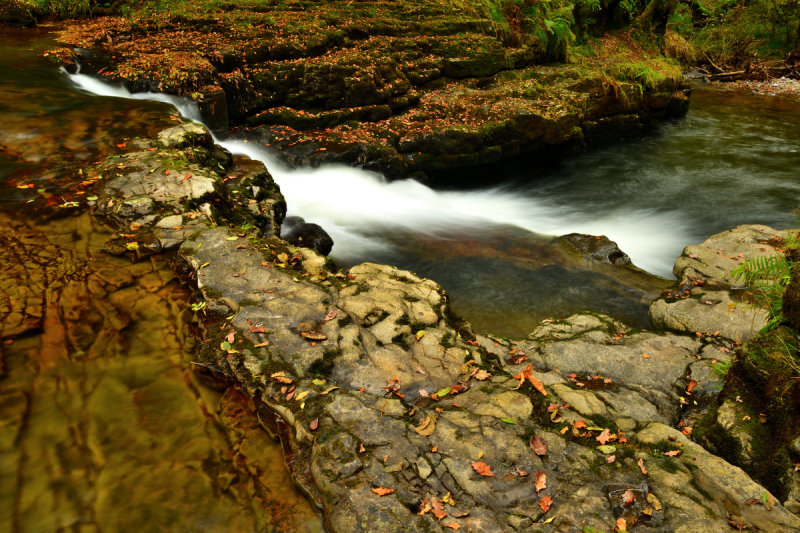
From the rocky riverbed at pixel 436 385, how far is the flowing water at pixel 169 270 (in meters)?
0.38

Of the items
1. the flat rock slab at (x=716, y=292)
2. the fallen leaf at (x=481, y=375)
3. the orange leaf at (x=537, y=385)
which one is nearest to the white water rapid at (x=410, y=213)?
the flat rock slab at (x=716, y=292)

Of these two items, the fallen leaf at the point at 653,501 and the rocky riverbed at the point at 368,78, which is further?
the rocky riverbed at the point at 368,78

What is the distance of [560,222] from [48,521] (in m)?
9.68

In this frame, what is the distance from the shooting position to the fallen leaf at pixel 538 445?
3.05 metres

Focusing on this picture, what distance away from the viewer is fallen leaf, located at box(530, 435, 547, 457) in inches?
120

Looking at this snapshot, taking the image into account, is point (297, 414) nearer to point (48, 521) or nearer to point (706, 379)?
point (48, 521)

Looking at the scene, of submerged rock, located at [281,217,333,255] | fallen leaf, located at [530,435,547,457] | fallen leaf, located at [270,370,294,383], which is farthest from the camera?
submerged rock, located at [281,217,333,255]

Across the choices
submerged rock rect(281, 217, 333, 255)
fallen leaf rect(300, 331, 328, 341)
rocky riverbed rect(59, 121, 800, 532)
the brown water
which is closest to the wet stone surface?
the brown water

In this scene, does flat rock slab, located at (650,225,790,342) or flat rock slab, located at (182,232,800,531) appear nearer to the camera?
flat rock slab, located at (182,232,800,531)

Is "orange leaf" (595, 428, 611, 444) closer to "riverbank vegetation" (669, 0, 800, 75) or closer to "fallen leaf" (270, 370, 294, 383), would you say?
"fallen leaf" (270, 370, 294, 383)

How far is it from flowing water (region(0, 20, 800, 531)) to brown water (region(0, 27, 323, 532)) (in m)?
0.01

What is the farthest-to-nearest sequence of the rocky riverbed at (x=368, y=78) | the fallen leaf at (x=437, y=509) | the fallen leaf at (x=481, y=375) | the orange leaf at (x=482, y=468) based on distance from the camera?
the rocky riverbed at (x=368, y=78), the fallen leaf at (x=481, y=375), the orange leaf at (x=482, y=468), the fallen leaf at (x=437, y=509)

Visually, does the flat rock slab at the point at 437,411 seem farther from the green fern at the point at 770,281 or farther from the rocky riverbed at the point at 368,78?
the rocky riverbed at the point at 368,78

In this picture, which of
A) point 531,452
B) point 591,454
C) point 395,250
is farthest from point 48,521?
point 395,250
